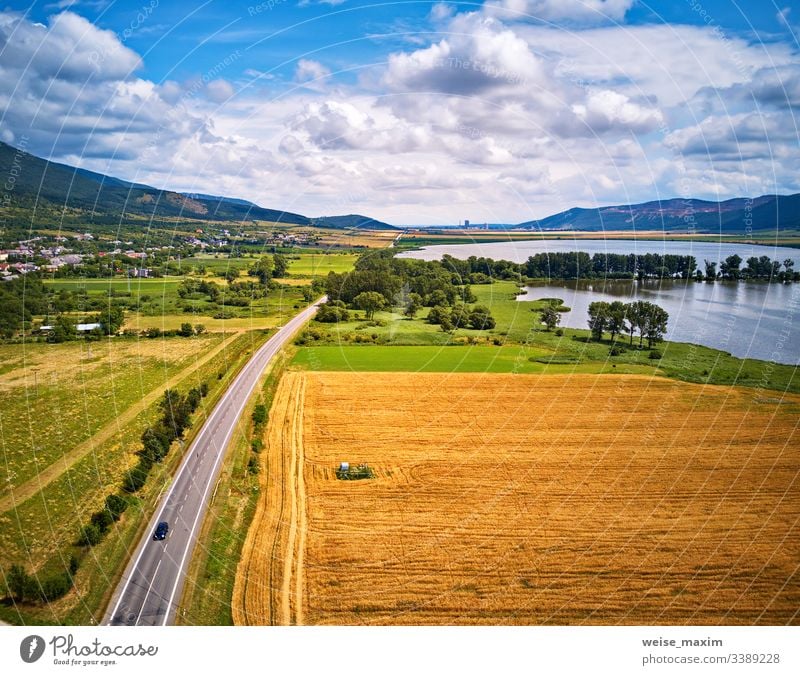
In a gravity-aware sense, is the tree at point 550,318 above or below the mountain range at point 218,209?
below

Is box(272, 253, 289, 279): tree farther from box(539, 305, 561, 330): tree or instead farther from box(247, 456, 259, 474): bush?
box(247, 456, 259, 474): bush

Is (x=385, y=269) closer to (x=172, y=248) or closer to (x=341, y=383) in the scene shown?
(x=341, y=383)

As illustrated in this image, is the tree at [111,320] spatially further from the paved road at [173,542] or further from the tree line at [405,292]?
the paved road at [173,542]

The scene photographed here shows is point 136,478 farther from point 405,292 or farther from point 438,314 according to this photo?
point 438,314

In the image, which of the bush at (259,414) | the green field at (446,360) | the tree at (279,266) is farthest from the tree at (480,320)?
the tree at (279,266)

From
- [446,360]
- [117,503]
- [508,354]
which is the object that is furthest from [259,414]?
[508,354]

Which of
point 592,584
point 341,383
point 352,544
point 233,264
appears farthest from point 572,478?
point 233,264
